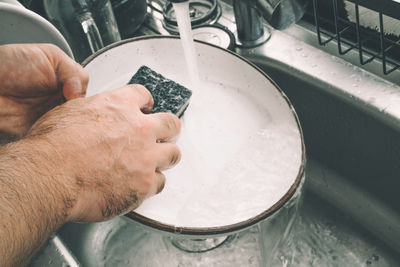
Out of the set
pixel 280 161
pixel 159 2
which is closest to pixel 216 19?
pixel 159 2

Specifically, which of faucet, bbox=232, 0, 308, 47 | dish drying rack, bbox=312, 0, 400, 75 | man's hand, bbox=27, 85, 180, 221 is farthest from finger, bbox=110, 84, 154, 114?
dish drying rack, bbox=312, 0, 400, 75

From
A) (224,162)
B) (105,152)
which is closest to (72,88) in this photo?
(105,152)

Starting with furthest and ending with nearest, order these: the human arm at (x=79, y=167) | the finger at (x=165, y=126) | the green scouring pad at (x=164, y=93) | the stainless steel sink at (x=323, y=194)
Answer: the stainless steel sink at (x=323, y=194) → the green scouring pad at (x=164, y=93) → the finger at (x=165, y=126) → the human arm at (x=79, y=167)

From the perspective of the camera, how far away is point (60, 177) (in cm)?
43

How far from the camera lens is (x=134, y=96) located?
1.80 feet

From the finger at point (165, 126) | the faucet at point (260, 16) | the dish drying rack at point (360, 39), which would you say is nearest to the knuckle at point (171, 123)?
the finger at point (165, 126)

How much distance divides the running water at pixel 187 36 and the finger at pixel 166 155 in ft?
0.71

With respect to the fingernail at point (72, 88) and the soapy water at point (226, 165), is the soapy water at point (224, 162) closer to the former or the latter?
the soapy water at point (226, 165)

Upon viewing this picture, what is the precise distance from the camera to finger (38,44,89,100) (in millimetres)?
561

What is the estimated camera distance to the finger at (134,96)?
0.52m

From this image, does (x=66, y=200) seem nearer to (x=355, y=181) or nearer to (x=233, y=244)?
(x=233, y=244)

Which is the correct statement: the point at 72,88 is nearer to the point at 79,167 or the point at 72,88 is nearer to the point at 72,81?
the point at 72,81

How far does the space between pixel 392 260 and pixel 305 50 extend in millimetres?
503

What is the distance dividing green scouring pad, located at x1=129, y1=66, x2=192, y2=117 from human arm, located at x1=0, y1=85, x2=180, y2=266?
10cm
